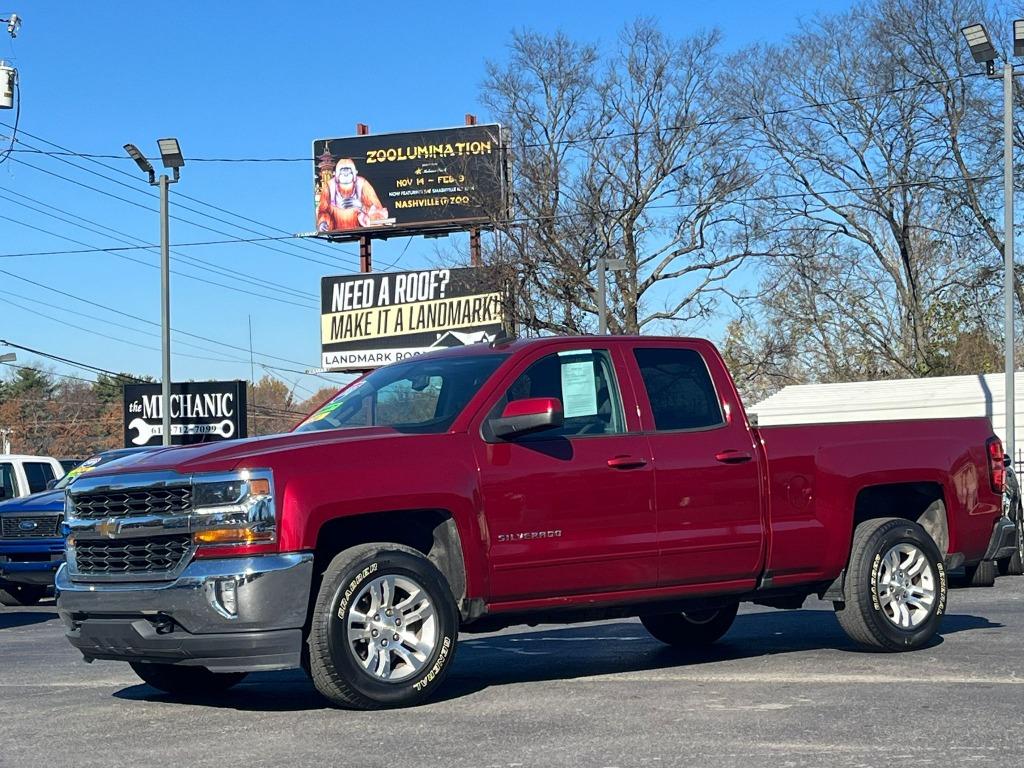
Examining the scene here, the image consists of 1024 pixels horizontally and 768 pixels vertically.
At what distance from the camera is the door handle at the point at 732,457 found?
8.66 metres

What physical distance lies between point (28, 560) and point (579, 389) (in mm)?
11816

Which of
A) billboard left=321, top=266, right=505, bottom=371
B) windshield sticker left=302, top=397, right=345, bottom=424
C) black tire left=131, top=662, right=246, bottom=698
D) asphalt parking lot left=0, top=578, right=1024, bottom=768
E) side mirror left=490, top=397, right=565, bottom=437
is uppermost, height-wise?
billboard left=321, top=266, right=505, bottom=371

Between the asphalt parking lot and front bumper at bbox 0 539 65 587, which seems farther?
front bumper at bbox 0 539 65 587

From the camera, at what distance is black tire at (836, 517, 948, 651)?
9109mm

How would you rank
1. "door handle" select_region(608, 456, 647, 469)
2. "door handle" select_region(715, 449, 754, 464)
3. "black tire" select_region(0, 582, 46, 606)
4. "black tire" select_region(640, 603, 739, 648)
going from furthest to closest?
"black tire" select_region(0, 582, 46, 606) < "black tire" select_region(640, 603, 739, 648) < "door handle" select_region(715, 449, 754, 464) < "door handle" select_region(608, 456, 647, 469)

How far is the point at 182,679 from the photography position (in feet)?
27.6

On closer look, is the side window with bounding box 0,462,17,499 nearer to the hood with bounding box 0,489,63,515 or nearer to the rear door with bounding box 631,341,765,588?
the hood with bounding box 0,489,63,515

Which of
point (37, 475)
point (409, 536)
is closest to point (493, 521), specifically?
point (409, 536)

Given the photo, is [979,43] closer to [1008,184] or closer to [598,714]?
[1008,184]

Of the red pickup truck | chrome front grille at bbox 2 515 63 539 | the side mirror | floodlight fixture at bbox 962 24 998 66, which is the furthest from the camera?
floodlight fixture at bbox 962 24 998 66

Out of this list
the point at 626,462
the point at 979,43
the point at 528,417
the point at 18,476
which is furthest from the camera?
the point at 979,43

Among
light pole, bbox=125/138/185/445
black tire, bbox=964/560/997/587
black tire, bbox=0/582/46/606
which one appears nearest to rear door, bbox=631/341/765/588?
black tire, bbox=964/560/997/587

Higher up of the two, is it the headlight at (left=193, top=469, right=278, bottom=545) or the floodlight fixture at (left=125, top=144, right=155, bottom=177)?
the floodlight fixture at (left=125, top=144, right=155, bottom=177)

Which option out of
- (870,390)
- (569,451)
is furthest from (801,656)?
(870,390)
